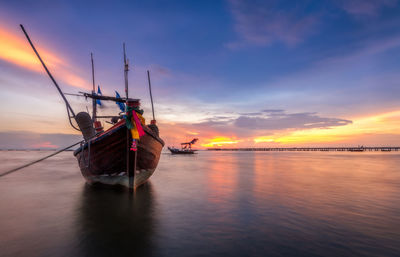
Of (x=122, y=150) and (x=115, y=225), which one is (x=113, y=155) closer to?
(x=122, y=150)

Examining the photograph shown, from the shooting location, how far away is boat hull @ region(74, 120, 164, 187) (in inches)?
419

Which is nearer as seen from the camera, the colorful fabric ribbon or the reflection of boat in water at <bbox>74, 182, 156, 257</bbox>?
the reflection of boat in water at <bbox>74, 182, 156, 257</bbox>

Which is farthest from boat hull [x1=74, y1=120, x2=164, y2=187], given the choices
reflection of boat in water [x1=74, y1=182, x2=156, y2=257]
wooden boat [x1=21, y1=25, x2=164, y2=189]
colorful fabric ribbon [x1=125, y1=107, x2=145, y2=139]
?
reflection of boat in water [x1=74, y1=182, x2=156, y2=257]

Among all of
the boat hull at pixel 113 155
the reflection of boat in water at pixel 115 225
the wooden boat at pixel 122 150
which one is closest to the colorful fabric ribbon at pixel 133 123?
the wooden boat at pixel 122 150

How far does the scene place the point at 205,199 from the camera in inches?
459

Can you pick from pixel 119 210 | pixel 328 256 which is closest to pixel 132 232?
pixel 119 210

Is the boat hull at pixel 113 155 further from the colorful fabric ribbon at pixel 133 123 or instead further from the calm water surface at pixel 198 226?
the calm water surface at pixel 198 226

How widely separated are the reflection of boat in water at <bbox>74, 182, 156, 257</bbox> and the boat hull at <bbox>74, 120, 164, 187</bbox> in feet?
3.93

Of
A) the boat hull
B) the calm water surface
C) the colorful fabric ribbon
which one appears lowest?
the calm water surface

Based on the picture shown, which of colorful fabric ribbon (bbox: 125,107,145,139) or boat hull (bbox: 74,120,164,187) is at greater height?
colorful fabric ribbon (bbox: 125,107,145,139)

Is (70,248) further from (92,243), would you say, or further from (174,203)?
(174,203)

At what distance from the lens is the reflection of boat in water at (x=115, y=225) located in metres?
5.43

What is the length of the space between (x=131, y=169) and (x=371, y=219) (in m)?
11.3

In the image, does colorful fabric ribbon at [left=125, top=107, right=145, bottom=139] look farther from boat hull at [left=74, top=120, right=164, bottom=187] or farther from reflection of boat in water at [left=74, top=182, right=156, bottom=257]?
reflection of boat in water at [left=74, top=182, right=156, bottom=257]
